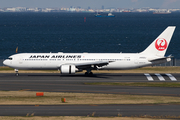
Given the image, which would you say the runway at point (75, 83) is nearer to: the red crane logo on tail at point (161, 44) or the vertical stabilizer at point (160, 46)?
the vertical stabilizer at point (160, 46)

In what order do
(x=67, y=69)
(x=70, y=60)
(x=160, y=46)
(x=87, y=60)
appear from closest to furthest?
(x=67, y=69), (x=70, y=60), (x=87, y=60), (x=160, y=46)

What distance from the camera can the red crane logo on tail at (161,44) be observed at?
64812mm

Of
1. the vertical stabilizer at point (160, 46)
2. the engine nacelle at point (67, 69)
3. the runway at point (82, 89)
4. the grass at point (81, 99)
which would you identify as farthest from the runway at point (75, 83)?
the vertical stabilizer at point (160, 46)

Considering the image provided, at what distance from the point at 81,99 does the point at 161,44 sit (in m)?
29.5

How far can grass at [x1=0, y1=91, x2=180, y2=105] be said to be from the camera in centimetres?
3919

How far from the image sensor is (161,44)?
64.9m

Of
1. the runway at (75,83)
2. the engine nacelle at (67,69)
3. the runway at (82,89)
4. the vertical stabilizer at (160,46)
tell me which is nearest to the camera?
the runway at (82,89)

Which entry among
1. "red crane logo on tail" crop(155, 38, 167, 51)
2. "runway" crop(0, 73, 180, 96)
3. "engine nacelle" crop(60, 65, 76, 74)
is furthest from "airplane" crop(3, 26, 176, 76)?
"runway" crop(0, 73, 180, 96)

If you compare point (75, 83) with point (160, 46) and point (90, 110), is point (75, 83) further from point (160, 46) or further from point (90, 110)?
→ point (90, 110)

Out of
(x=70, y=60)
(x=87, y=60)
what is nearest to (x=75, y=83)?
(x=70, y=60)

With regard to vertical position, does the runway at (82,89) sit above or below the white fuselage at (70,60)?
below

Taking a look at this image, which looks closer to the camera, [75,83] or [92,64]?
[75,83]

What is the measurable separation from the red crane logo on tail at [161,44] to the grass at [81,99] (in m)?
23.2

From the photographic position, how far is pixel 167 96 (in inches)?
1718
